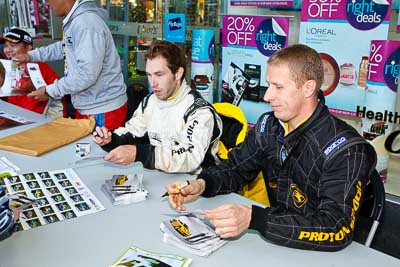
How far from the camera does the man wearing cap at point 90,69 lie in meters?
2.46

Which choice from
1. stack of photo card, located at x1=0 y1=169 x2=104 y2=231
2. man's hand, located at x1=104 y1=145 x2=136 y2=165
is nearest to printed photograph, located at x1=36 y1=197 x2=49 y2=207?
stack of photo card, located at x1=0 y1=169 x2=104 y2=231

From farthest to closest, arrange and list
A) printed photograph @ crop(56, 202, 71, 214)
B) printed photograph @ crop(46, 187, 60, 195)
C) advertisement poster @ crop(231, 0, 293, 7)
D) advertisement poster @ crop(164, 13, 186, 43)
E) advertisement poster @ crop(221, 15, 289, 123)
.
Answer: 1. advertisement poster @ crop(164, 13, 186, 43)
2. advertisement poster @ crop(221, 15, 289, 123)
3. advertisement poster @ crop(231, 0, 293, 7)
4. printed photograph @ crop(46, 187, 60, 195)
5. printed photograph @ crop(56, 202, 71, 214)

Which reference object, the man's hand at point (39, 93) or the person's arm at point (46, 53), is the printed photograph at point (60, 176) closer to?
the man's hand at point (39, 93)

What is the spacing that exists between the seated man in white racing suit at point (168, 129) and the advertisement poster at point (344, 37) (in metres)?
1.01

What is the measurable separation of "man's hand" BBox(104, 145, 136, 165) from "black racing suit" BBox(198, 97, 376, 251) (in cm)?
34

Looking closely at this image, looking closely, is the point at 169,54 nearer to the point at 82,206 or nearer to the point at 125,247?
the point at 82,206

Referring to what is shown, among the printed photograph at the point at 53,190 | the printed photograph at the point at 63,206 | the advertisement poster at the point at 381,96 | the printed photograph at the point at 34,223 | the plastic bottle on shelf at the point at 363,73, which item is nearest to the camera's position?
the printed photograph at the point at 34,223

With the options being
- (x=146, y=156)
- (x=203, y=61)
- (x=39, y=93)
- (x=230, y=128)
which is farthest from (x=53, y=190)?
(x=203, y=61)

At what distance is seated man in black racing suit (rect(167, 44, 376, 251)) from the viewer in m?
1.17

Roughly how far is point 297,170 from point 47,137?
1299 millimetres

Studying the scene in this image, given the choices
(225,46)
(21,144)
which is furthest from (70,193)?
(225,46)

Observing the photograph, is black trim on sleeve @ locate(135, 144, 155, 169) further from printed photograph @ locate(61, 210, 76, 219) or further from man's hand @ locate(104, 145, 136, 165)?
printed photograph @ locate(61, 210, 76, 219)

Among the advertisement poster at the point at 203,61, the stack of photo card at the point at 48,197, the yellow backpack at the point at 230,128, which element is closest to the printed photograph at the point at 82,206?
the stack of photo card at the point at 48,197

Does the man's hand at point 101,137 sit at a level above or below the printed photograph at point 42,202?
above
